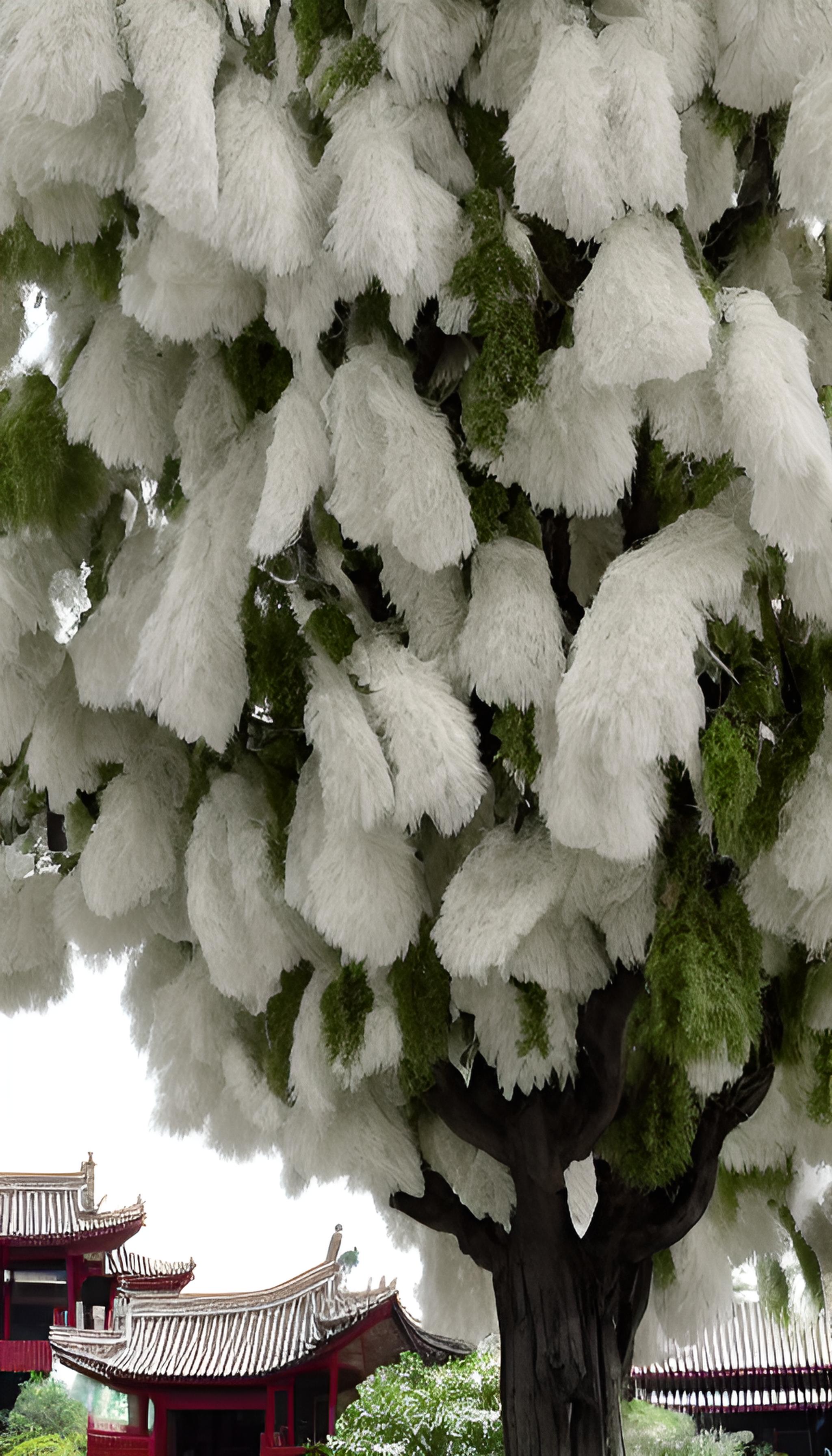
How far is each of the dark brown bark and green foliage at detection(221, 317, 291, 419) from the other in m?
0.54

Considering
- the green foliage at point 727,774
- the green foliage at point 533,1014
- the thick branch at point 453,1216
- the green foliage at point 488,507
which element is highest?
the green foliage at point 488,507

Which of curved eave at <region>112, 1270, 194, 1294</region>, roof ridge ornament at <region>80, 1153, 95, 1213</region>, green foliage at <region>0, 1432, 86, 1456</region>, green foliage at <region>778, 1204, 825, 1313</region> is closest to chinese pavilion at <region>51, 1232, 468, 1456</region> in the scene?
green foliage at <region>0, 1432, 86, 1456</region>

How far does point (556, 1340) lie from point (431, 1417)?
1888 mm

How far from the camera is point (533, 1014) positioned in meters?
1.04

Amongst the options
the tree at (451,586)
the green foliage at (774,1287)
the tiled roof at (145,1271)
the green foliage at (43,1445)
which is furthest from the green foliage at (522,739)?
the tiled roof at (145,1271)

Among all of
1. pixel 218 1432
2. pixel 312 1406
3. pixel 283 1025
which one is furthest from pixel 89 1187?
pixel 283 1025

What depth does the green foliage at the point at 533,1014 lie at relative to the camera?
1.04 meters

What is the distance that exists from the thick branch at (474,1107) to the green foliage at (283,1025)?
4.7 inches

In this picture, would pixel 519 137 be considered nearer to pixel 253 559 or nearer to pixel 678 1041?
pixel 253 559

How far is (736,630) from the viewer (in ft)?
3.26

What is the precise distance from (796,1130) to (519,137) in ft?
2.86

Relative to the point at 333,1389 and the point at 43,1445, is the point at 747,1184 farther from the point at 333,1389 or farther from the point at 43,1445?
the point at 43,1445

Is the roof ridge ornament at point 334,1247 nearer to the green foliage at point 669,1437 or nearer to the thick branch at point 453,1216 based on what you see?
the green foliage at point 669,1437

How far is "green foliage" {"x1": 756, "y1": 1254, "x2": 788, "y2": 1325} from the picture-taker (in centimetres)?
153
